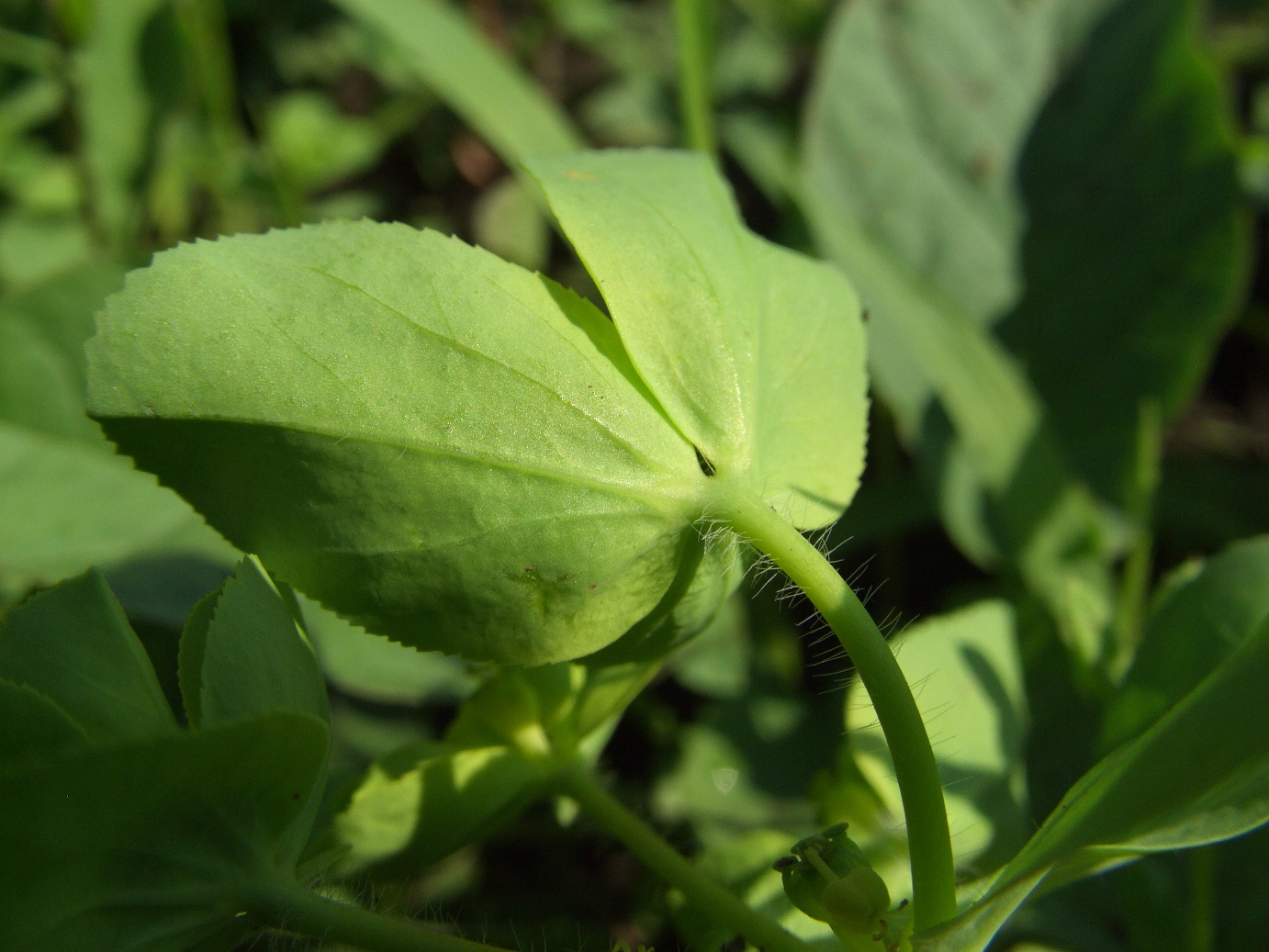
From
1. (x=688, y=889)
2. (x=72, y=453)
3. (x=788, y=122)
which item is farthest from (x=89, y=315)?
(x=788, y=122)

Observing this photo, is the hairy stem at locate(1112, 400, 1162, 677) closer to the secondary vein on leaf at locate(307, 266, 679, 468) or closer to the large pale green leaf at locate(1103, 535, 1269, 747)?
the large pale green leaf at locate(1103, 535, 1269, 747)

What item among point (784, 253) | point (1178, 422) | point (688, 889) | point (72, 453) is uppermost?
point (784, 253)

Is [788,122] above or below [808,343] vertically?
below

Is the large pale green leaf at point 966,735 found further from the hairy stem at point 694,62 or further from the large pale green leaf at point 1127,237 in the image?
the hairy stem at point 694,62

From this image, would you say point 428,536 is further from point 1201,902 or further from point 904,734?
point 1201,902

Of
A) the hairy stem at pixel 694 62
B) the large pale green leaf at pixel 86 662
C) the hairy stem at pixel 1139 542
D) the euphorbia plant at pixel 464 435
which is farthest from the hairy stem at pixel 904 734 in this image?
the hairy stem at pixel 694 62

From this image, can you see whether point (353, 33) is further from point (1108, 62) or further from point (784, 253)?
point (784, 253)

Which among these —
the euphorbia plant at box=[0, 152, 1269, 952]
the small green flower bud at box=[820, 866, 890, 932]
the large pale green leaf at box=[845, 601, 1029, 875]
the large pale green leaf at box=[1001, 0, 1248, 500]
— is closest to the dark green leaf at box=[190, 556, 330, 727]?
the euphorbia plant at box=[0, 152, 1269, 952]
